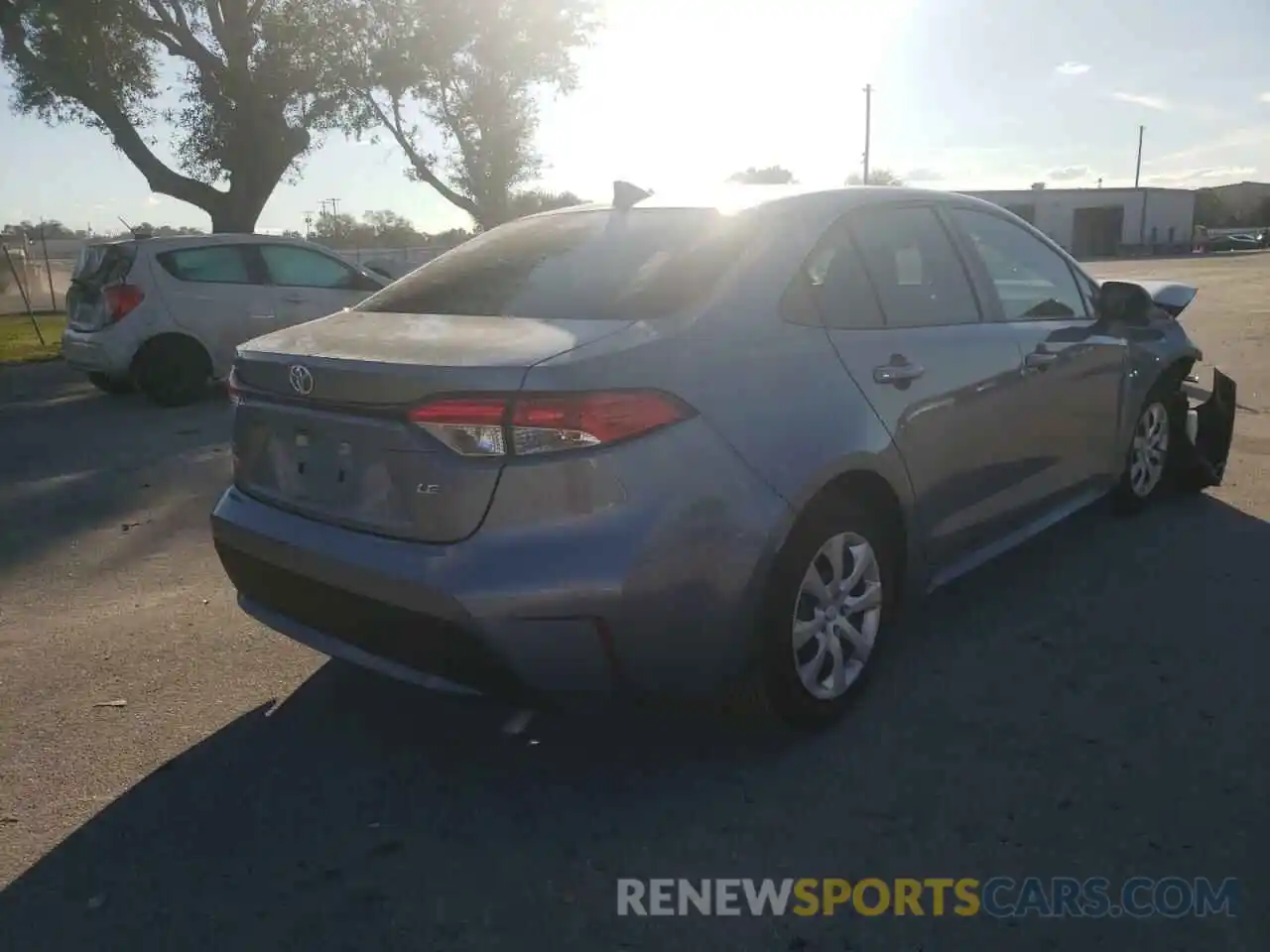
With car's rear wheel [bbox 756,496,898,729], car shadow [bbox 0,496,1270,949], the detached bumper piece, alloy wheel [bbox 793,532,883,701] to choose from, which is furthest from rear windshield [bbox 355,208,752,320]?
the detached bumper piece

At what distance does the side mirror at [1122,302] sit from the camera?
4352mm

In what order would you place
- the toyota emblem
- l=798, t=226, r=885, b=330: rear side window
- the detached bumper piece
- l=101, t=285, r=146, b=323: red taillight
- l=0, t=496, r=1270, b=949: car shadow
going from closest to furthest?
l=0, t=496, r=1270, b=949: car shadow → the toyota emblem → l=798, t=226, r=885, b=330: rear side window → the detached bumper piece → l=101, t=285, r=146, b=323: red taillight

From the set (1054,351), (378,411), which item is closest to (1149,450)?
(1054,351)

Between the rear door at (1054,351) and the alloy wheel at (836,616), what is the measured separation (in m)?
1.15

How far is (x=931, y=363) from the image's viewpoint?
10.8 ft

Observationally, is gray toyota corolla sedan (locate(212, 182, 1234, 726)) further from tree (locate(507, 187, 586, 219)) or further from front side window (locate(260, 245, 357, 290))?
tree (locate(507, 187, 586, 219))

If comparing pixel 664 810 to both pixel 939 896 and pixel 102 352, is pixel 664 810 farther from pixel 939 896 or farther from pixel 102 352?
pixel 102 352

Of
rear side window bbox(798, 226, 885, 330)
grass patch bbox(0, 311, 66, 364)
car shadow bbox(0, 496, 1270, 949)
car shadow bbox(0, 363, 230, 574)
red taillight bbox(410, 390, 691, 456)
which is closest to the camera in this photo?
car shadow bbox(0, 496, 1270, 949)

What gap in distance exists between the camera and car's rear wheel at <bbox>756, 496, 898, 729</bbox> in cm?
274

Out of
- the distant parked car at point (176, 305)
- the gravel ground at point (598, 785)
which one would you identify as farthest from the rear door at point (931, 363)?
the distant parked car at point (176, 305)

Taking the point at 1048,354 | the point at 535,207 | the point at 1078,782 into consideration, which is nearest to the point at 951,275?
the point at 1048,354

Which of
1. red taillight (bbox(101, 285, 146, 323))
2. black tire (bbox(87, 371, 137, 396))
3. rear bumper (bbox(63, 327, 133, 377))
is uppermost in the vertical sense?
red taillight (bbox(101, 285, 146, 323))

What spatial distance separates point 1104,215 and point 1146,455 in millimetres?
66703

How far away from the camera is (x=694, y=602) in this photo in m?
2.51
